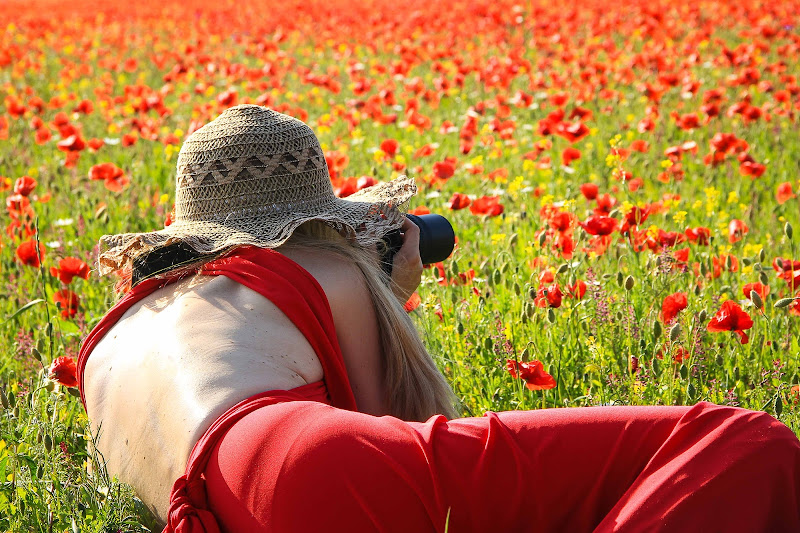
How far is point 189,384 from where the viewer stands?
176 cm

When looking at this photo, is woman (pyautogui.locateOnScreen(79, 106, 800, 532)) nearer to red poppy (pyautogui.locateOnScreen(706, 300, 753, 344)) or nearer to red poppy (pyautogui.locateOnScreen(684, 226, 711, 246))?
red poppy (pyautogui.locateOnScreen(706, 300, 753, 344))

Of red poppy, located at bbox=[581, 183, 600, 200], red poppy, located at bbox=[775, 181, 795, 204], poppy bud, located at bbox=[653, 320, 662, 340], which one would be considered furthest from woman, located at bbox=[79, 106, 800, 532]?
red poppy, located at bbox=[775, 181, 795, 204]

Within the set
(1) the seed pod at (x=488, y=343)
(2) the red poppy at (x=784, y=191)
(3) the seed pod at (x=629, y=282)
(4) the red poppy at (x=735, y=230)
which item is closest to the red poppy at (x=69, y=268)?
(1) the seed pod at (x=488, y=343)

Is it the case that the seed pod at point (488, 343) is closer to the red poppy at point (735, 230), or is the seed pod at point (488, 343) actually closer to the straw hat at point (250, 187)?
the straw hat at point (250, 187)

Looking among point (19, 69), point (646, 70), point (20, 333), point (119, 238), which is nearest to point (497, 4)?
point (646, 70)

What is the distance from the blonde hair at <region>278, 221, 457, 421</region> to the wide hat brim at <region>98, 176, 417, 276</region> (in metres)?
0.04

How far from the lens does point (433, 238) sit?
2.44 meters

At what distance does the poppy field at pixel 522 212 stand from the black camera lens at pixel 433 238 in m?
0.35

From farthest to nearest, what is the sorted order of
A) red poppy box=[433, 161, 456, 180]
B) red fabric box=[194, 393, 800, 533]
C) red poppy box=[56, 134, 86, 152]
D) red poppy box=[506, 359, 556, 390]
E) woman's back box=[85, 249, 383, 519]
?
1. red poppy box=[56, 134, 86, 152]
2. red poppy box=[433, 161, 456, 180]
3. red poppy box=[506, 359, 556, 390]
4. woman's back box=[85, 249, 383, 519]
5. red fabric box=[194, 393, 800, 533]

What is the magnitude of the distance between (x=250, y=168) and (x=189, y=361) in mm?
515

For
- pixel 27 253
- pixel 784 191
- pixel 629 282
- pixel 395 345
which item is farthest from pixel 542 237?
pixel 27 253

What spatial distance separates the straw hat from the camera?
2090mm

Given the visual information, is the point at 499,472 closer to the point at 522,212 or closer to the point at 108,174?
the point at 522,212

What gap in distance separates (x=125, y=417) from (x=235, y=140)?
65cm
